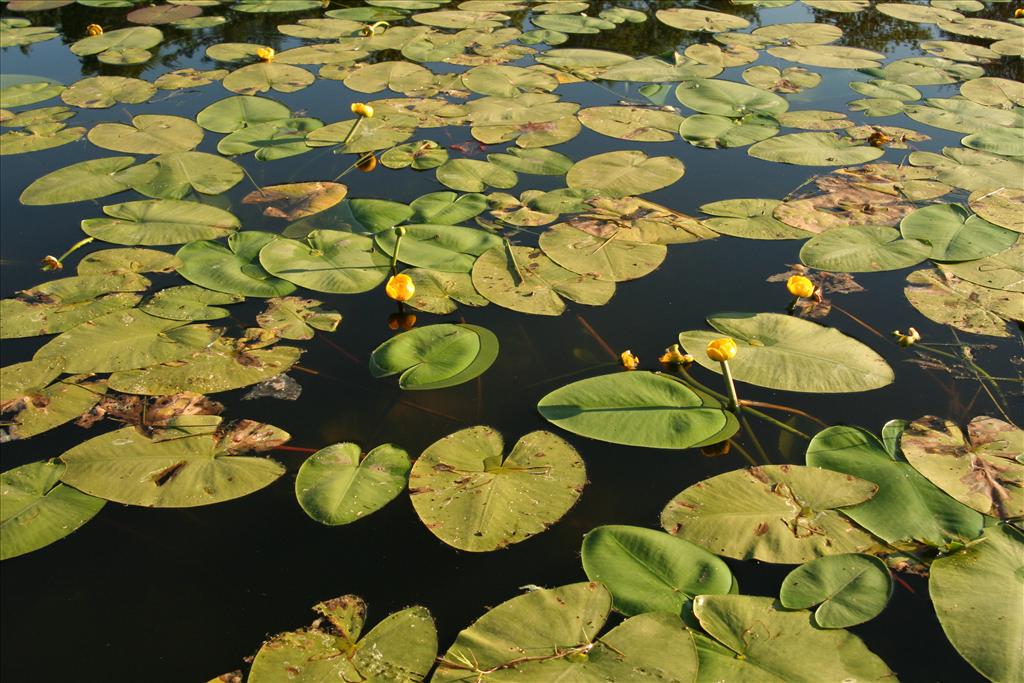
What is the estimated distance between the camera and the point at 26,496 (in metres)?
2.12

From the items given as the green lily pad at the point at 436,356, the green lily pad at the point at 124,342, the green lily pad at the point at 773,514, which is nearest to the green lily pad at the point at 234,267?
the green lily pad at the point at 124,342

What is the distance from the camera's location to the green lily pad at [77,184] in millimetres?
3566

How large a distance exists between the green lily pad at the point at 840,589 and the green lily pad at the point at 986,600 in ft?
0.44

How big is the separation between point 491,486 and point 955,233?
240 cm

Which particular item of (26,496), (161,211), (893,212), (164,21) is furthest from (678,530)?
(164,21)

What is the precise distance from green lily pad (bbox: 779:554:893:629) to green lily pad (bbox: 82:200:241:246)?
8.60 ft

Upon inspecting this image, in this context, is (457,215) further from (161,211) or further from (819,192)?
(819,192)

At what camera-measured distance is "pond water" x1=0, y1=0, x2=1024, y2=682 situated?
185 cm

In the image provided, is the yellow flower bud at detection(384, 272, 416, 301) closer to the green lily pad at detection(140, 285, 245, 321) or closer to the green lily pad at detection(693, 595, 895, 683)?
the green lily pad at detection(140, 285, 245, 321)

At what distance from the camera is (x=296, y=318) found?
9.16 feet

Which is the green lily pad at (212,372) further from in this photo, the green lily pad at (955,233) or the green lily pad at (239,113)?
the green lily pad at (955,233)

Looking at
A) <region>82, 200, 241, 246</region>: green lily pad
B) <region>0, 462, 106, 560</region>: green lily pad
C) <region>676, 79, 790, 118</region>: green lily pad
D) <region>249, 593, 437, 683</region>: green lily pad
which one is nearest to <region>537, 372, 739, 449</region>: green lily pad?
<region>249, 593, 437, 683</region>: green lily pad

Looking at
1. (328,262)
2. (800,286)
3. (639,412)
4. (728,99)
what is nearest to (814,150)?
(728,99)

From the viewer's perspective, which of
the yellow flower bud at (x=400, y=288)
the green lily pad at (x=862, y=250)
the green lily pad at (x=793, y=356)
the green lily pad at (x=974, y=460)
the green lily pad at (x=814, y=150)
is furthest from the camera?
the green lily pad at (x=814, y=150)
